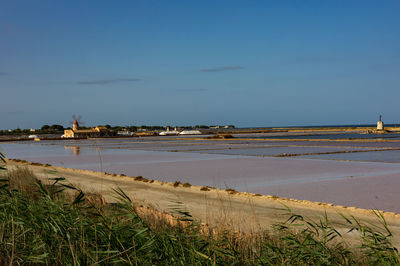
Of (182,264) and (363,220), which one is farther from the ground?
(182,264)

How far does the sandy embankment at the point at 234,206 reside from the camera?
703cm

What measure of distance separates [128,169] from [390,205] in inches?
451

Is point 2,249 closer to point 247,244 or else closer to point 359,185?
point 247,244

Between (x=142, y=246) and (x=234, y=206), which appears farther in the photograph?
(x=234, y=206)

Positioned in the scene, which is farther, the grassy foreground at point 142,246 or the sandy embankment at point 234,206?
the sandy embankment at point 234,206

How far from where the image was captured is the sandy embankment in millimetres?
7027

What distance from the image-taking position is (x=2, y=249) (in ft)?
13.8

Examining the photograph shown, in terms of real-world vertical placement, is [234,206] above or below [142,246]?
below

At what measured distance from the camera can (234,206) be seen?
886cm

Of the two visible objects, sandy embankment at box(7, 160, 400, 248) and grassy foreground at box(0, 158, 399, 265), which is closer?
grassy foreground at box(0, 158, 399, 265)

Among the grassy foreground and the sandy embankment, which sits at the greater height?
the grassy foreground

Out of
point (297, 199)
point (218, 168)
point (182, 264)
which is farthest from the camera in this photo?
point (218, 168)

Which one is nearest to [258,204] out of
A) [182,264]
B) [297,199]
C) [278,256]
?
[297,199]

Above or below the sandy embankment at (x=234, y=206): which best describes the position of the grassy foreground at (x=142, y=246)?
above
